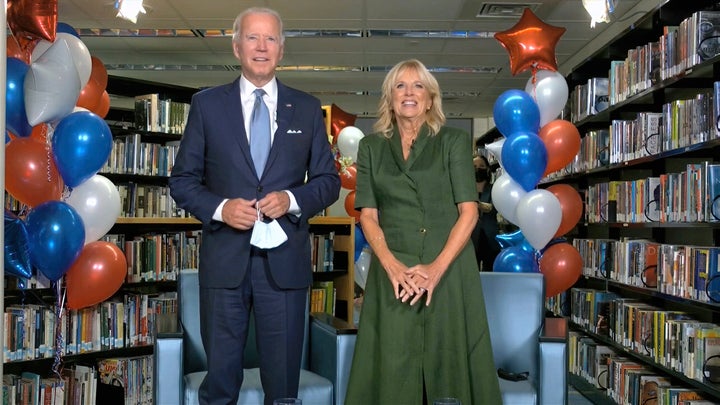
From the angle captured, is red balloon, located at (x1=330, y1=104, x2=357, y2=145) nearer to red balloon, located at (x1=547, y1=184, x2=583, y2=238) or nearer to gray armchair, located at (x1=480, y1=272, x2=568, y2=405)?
red balloon, located at (x1=547, y1=184, x2=583, y2=238)

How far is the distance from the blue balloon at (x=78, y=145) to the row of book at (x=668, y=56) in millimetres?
2720

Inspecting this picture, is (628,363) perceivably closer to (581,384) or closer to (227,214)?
(581,384)

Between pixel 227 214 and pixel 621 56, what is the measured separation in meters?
3.86

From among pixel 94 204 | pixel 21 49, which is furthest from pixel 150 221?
pixel 21 49

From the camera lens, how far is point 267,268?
226cm

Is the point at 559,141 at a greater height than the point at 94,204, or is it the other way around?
the point at 559,141

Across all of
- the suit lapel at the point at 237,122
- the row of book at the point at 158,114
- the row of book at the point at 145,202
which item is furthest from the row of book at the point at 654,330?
the row of book at the point at 158,114

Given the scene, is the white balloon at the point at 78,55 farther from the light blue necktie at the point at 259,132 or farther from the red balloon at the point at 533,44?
the red balloon at the point at 533,44

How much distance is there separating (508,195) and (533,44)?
0.83 meters

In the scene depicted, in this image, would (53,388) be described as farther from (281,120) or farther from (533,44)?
(533,44)

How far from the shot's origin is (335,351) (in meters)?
2.98

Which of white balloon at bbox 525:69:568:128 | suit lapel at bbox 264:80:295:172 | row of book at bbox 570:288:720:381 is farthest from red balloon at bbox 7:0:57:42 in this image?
row of book at bbox 570:288:720:381

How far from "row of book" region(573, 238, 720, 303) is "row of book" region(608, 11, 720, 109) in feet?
2.96

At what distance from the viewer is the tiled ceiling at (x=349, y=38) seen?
6.79 meters
